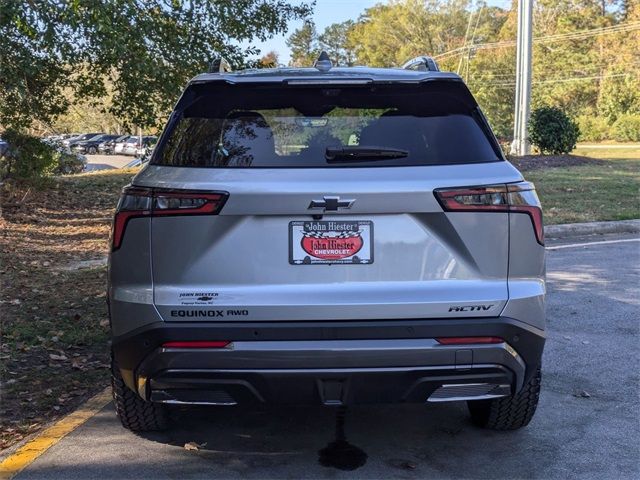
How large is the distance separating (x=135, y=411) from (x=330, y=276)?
1.45 metres

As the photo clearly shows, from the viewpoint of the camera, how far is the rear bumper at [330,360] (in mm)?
3086

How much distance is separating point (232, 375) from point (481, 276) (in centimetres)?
112

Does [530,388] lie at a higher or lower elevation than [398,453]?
higher

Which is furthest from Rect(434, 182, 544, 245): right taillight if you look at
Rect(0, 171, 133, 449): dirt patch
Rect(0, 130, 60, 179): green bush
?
Rect(0, 130, 60, 179): green bush

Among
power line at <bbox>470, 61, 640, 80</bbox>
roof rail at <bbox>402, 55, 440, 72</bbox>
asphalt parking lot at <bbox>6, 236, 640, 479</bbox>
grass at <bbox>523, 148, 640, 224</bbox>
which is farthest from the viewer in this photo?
power line at <bbox>470, 61, 640, 80</bbox>

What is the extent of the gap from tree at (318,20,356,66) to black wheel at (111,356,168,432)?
7887 cm

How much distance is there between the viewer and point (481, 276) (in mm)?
3160

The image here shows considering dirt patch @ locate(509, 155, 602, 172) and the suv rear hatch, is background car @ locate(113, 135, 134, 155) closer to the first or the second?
dirt patch @ locate(509, 155, 602, 172)

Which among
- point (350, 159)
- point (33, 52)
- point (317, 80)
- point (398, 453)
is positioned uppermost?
point (33, 52)

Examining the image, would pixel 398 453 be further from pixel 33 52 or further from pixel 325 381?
pixel 33 52

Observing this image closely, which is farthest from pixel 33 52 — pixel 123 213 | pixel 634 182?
pixel 634 182

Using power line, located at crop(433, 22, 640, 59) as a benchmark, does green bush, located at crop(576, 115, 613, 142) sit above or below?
below

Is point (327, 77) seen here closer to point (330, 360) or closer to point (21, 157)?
point (330, 360)

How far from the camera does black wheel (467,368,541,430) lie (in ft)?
12.6
